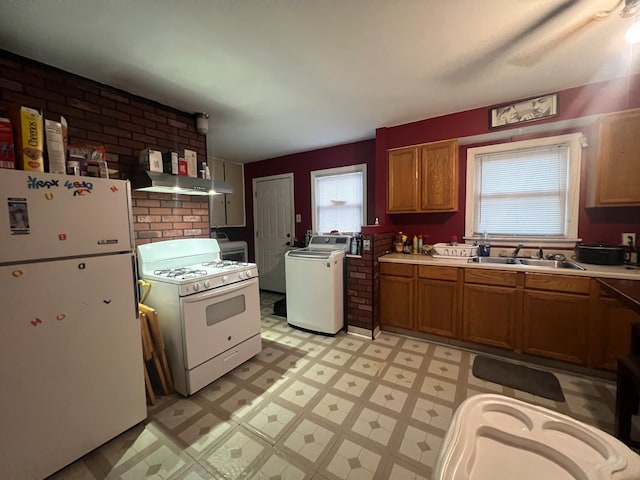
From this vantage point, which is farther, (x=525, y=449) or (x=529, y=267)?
(x=529, y=267)

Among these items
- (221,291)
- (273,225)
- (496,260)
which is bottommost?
(221,291)

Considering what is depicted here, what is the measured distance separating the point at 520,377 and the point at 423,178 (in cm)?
201

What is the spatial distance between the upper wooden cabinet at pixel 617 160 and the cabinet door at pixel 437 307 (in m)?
1.41

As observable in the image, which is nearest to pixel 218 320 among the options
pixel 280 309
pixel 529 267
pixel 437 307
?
pixel 280 309

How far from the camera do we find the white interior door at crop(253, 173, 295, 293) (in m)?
4.43

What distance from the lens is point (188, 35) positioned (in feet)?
5.07

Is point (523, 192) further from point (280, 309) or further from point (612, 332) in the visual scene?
point (280, 309)

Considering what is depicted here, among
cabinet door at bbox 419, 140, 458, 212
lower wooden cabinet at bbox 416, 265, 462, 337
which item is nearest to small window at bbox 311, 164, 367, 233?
cabinet door at bbox 419, 140, 458, 212

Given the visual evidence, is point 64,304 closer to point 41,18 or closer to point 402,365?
point 41,18

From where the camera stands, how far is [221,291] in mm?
2086

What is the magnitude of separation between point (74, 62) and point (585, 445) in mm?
3155

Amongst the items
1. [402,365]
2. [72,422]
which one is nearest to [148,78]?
[72,422]

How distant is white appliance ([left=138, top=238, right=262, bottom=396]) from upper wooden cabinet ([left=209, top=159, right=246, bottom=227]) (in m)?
1.88

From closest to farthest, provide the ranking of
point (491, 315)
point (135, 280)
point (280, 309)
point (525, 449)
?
point (525, 449)
point (135, 280)
point (491, 315)
point (280, 309)
